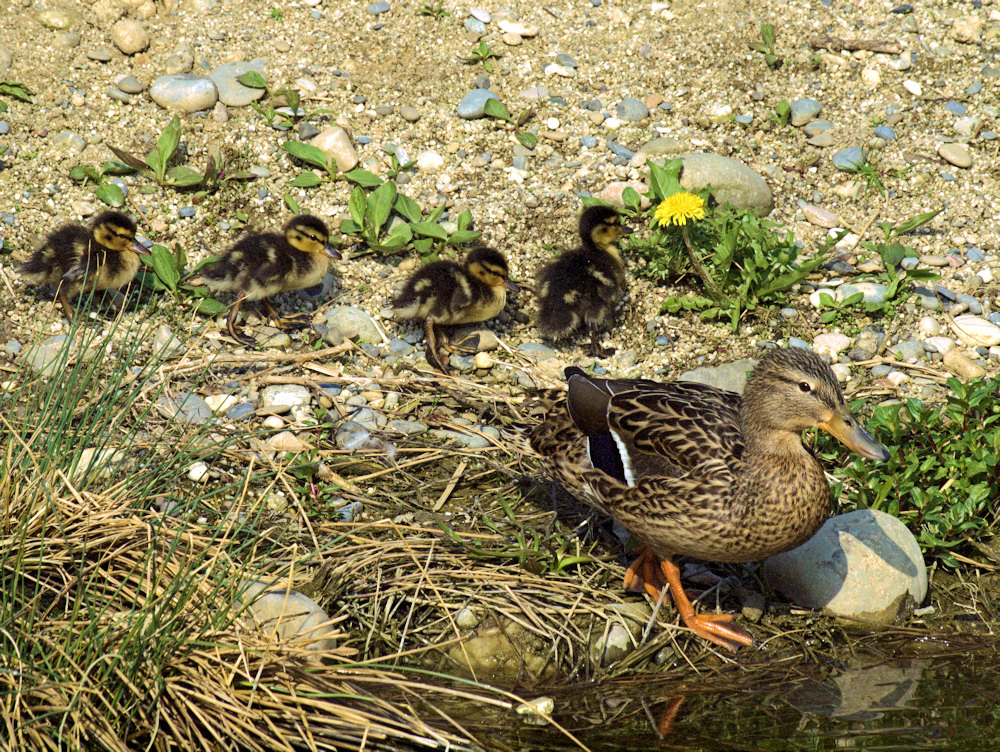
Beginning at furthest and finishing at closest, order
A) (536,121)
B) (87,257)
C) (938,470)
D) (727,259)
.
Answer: (536,121), (727,259), (87,257), (938,470)

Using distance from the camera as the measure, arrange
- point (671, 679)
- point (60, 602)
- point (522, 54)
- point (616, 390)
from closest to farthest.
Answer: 1. point (60, 602)
2. point (671, 679)
3. point (616, 390)
4. point (522, 54)

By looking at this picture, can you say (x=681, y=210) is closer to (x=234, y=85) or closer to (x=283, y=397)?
(x=283, y=397)

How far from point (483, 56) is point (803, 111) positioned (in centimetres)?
187

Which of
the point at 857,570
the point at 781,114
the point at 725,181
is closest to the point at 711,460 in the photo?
the point at 857,570

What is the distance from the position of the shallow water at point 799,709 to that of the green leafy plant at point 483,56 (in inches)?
153

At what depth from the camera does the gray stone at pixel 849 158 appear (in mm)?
5285

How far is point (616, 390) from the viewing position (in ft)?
11.1

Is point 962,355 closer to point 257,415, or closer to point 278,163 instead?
point 257,415

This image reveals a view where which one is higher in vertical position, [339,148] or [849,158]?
[849,158]

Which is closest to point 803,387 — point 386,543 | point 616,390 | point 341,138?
point 616,390

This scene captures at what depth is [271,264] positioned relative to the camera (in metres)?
4.49

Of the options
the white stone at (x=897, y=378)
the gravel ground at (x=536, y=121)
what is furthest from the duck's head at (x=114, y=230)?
the white stone at (x=897, y=378)

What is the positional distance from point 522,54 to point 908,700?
167 inches

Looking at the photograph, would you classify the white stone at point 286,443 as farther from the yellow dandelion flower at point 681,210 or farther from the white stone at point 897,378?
the white stone at point 897,378
